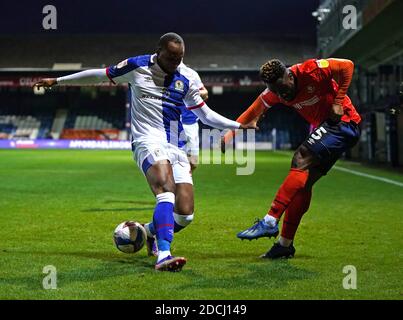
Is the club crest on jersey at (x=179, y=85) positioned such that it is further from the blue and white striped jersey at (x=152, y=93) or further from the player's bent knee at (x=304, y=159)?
the player's bent knee at (x=304, y=159)

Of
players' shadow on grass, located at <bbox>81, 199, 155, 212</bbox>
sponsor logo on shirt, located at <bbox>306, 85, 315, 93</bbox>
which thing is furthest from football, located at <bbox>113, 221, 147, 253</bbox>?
players' shadow on grass, located at <bbox>81, 199, 155, 212</bbox>

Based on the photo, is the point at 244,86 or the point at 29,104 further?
the point at 29,104

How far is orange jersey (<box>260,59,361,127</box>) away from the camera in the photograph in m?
7.09

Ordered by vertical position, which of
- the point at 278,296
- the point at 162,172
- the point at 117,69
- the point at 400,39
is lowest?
the point at 278,296

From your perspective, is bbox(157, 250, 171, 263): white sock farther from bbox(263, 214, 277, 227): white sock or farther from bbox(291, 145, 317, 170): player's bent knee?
bbox(291, 145, 317, 170): player's bent knee

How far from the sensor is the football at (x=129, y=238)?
7191 mm

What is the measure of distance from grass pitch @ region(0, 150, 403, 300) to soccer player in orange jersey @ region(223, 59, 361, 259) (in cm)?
42

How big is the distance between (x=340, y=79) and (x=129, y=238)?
8.85ft

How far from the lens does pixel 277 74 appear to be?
691 centimetres

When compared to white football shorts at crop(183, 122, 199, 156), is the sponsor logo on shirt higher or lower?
higher

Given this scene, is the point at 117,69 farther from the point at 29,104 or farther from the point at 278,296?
the point at 29,104
